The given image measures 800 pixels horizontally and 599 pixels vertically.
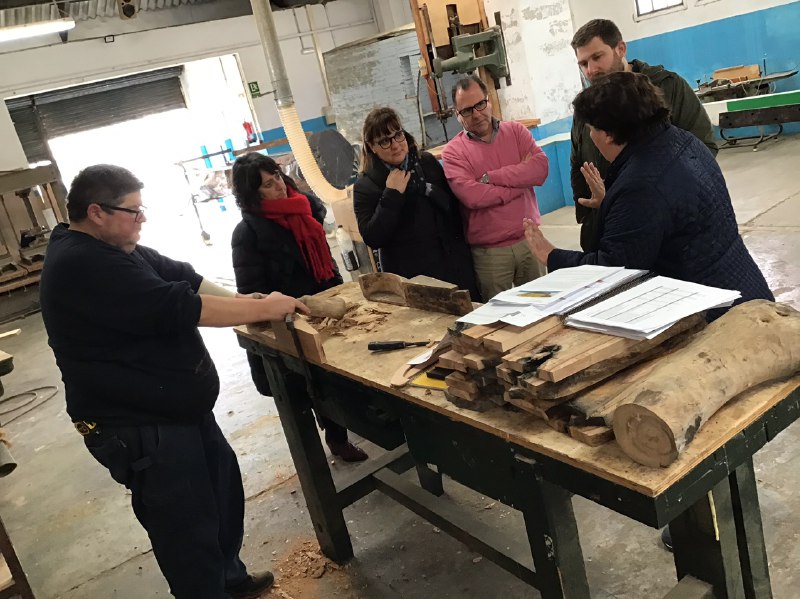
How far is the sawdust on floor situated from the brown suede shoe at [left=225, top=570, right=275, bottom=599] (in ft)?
0.10

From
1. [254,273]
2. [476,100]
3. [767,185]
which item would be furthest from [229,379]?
[767,185]

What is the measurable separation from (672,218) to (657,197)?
0.07 m

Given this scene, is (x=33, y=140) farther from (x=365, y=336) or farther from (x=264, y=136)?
(x=365, y=336)

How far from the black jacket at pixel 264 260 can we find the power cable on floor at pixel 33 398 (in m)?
2.95

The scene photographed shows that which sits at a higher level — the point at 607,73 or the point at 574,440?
the point at 607,73

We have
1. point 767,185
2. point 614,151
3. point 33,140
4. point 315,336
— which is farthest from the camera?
point 33,140

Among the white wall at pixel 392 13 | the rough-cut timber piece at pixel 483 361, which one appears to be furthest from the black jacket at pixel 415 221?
the white wall at pixel 392 13

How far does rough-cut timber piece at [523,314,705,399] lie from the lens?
1.26 metres

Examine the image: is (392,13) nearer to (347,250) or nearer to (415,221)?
(347,250)

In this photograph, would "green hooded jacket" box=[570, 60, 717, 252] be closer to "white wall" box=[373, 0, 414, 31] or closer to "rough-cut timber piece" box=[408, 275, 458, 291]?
"rough-cut timber piece" box=[408, 275, 458, 291]

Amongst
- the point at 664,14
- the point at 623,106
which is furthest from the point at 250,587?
the point at 664,14

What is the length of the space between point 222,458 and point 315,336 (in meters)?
0.65

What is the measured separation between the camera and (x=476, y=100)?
2.77 meters

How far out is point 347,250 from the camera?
4613 millimetres
